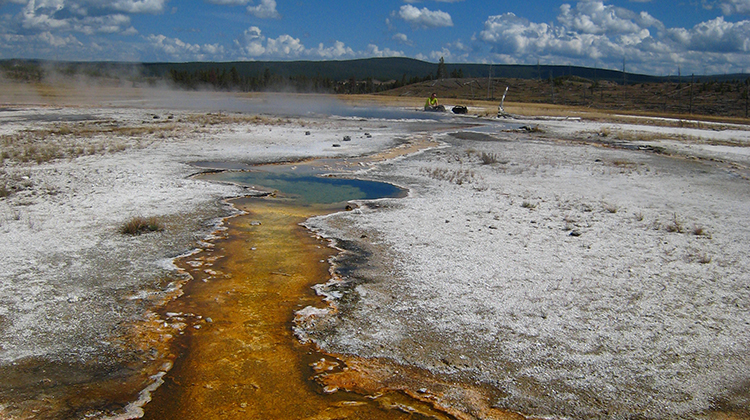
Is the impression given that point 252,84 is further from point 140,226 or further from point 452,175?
point 140,226

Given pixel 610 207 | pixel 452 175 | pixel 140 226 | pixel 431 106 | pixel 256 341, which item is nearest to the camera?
pixel 256 341

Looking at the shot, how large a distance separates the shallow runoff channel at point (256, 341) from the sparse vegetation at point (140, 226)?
107cm

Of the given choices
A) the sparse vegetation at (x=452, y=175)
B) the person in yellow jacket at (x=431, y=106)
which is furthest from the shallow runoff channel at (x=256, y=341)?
the person in yellow jacket at (x=431, y=106)

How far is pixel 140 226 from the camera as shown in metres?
8.23

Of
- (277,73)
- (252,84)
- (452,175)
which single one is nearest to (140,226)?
(452,175)

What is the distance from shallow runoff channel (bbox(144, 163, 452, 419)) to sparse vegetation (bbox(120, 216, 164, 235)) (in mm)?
1071

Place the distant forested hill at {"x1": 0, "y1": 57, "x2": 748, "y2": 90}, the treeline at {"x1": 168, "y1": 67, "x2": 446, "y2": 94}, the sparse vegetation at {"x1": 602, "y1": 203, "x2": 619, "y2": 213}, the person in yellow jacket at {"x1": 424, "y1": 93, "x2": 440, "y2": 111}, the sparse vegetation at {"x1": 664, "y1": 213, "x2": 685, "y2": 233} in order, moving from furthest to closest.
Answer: the distant forested hill at {"x1": 0, "y1": 57, "x2": 748, "y2": 90}, the treeline at {"x1": 168, "y1": 67, "x2": 446, "y2": 94}, the person in yellow jacket at {"x1": 424, "y1": 93, "x2": 440, "y2": 111}, the sparse vegetation at {"x1": 602, "y1": 203, "x2": 619, "y2": 213}, the sparse vegetation at {"x1": 664, "y1": 213, "x2": 685, "y2": 233}

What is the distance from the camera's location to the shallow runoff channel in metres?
Result: 4.12

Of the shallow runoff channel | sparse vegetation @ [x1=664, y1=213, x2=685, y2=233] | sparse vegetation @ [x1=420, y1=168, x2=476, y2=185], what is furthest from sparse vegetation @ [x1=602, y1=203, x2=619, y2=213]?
the shallow runoff channel

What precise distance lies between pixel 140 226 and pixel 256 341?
4.05m

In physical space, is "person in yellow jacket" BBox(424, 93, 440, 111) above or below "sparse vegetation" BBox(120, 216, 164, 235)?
above

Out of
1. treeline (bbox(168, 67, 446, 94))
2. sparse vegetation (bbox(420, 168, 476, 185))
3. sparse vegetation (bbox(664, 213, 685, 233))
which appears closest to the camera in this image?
sparse vegetation (bbox(664, 213, 685, 233))

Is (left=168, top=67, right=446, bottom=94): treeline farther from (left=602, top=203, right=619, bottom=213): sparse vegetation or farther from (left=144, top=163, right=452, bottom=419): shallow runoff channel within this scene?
(left=144, top=163, right=452, bottom=419): shallow runoff channel

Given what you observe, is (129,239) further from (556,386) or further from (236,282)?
(556,386)
